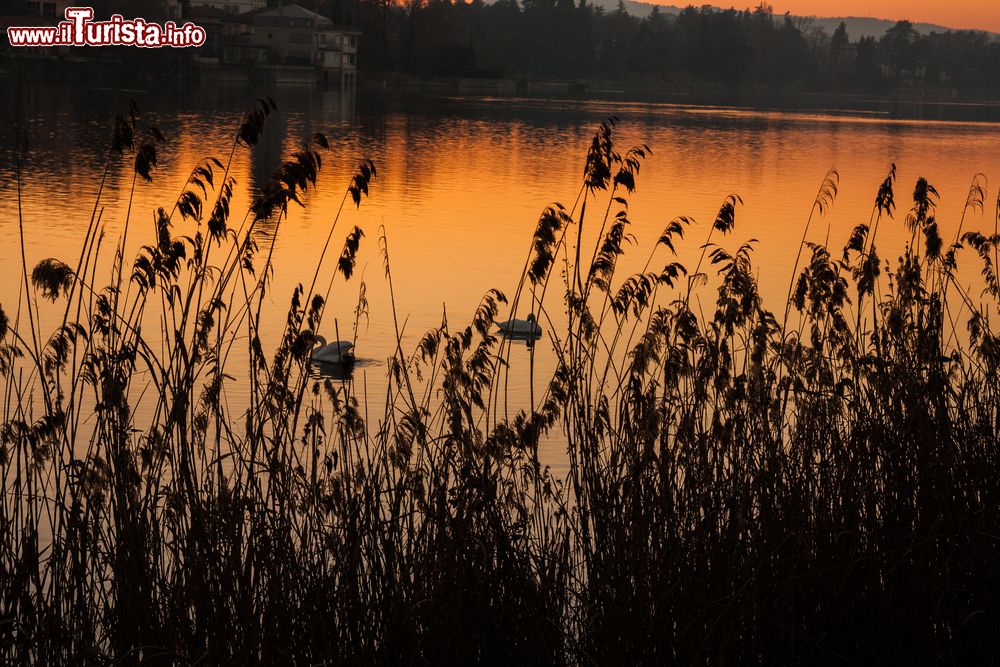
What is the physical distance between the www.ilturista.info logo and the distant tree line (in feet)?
59.1

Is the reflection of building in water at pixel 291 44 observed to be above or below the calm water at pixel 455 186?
above

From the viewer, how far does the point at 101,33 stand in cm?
6831

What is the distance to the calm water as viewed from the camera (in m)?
13.2

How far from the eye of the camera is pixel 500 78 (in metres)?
90.6

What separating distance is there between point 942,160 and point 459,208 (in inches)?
686

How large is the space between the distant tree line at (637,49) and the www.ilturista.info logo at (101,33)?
1802 centimetres

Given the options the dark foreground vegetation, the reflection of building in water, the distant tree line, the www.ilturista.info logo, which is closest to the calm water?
the dark foreground vegetation

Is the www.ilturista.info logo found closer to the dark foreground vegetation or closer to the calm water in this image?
the calm water

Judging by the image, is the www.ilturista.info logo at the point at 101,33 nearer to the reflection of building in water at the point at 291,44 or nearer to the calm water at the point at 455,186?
the reflection of building in water at the point at 291,44

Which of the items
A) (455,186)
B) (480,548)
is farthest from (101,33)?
(480,548)

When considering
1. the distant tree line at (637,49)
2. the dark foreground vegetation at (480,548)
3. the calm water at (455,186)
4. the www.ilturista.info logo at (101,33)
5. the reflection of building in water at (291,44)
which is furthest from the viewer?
the distant tree line at (637,49)

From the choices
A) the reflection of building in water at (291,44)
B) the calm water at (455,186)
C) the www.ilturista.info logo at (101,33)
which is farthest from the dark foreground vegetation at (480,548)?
the reflection of building in water at (291,44)

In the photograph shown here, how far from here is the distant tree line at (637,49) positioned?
93375mm

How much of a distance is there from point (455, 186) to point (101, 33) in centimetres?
5133
